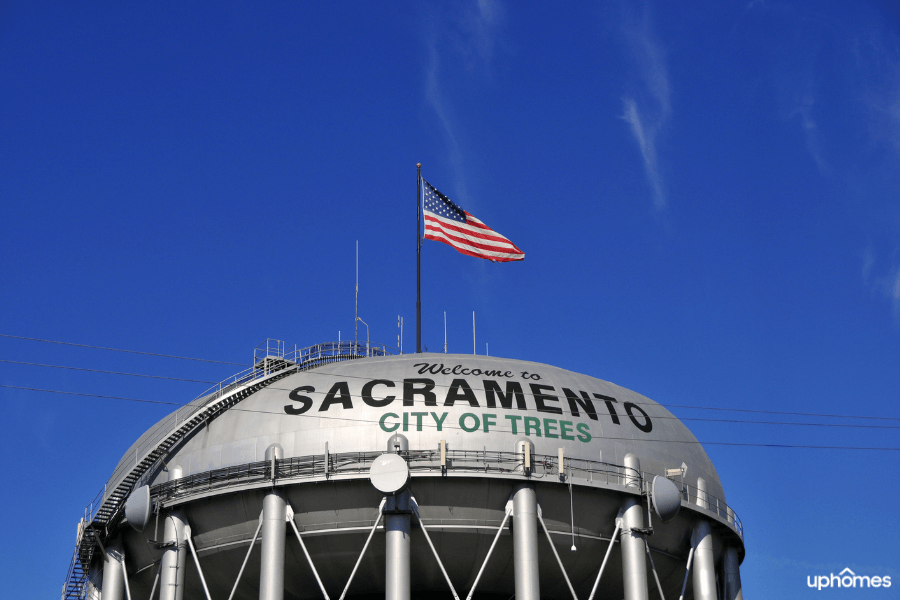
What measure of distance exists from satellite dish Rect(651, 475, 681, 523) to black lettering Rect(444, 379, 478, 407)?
5728 mm

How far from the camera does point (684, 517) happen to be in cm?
3759

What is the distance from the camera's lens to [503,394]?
3712 cm

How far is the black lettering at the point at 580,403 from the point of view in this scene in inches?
1474

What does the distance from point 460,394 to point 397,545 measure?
5.11 meters

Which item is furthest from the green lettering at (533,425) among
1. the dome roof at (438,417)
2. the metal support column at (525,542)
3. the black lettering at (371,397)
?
the black lettering at (371,397)

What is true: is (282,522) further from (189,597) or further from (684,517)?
(684,517)

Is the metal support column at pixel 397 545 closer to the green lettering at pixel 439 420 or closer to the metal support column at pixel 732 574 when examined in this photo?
the green lettering at pixel 439 420

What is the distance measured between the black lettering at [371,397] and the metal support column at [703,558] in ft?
33.0

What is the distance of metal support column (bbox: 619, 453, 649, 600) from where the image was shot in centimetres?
3488

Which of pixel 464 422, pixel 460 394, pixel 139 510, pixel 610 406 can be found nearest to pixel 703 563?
pixel 610 406

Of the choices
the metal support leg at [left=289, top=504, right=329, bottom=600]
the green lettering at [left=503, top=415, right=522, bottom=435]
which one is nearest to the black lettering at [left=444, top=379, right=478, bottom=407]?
the green lettering at [left=503, top=415, right=522, bottom=435]

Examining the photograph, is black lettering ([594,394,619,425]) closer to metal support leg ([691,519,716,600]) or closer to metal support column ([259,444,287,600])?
metal support leg ([691,519,716,600])

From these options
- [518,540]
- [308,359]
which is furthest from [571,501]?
[308,359]

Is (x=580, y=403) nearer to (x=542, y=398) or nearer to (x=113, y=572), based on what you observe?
(x=542, y=398)
